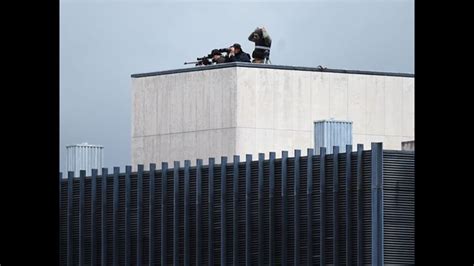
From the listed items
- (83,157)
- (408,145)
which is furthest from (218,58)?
(408,145)

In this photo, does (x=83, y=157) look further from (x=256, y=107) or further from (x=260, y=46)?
(x=260, y=46)

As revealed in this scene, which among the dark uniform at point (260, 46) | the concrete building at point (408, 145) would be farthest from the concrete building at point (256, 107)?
the concrete building at point (408, 145)

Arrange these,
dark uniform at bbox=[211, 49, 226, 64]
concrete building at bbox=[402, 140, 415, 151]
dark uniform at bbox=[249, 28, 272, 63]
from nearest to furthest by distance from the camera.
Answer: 1. concrete building at bbox=[402, 140, 415, 151]
2. dark uniform at bbox=[211, 49, 226, 64]
3. dark uniform at bbox=[249, 28, 272, 63]

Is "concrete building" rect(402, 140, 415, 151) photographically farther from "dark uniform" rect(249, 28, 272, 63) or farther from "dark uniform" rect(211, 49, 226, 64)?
"dark uniform" rect(211, 49, 226, 64)

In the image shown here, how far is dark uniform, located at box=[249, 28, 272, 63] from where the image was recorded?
58812mm

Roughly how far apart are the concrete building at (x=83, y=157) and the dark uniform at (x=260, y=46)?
7.21 metres

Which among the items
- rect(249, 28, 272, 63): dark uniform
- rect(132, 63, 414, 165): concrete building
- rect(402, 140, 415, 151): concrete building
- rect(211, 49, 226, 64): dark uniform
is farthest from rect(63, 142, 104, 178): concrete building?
rect(402, 140, 415, 151): concrete building

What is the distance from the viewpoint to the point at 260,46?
59062 mm

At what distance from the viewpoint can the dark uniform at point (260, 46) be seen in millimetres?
58812

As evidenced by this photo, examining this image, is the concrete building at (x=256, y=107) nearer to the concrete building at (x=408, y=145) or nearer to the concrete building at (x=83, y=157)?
the concrete building at (x=83, y=157)

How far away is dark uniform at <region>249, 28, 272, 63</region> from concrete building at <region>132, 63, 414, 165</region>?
2687 mm
